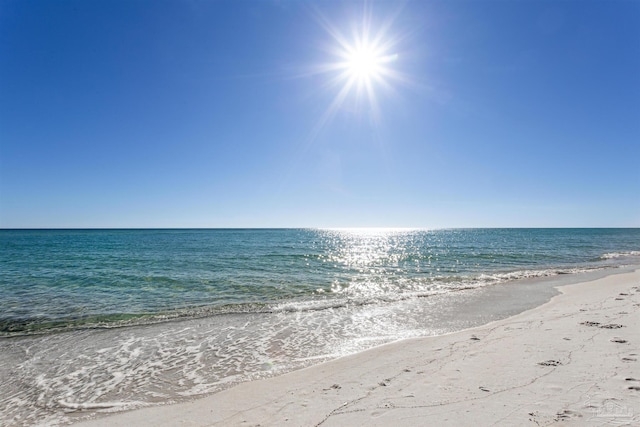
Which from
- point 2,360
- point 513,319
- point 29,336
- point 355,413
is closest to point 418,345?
point 355,413

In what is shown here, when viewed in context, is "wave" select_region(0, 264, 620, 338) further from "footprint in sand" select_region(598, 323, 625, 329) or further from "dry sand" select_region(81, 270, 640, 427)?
"footprint in sand" select_region(598, 323, 625, 329)

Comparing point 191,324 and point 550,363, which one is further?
point 191,324

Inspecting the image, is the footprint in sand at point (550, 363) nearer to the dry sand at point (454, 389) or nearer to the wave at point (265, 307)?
the dry sand at point (454, 389)

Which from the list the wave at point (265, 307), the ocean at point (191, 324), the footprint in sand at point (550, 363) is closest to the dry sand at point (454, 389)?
the footprint in sand at point (550, 363)

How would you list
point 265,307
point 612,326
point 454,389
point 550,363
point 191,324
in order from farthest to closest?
point 265,307, point 191,324, point 612,326, point 550,363, point 454,389

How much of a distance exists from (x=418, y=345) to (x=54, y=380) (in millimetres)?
9196

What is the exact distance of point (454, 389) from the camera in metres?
5.87

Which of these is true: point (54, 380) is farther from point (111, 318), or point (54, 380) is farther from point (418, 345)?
point (418, 345)

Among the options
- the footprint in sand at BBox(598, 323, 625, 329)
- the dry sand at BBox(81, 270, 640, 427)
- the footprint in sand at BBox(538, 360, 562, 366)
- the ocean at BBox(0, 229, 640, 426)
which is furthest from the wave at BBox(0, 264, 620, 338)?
the footprint in sand at BBox(538, 360, 562, 366)

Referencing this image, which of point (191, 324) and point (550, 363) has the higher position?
point (550, 363)

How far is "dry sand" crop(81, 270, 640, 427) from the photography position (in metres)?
4.99

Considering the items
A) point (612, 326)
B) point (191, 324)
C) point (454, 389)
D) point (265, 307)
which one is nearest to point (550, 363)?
point (454, 389)

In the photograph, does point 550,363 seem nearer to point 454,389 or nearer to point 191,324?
point 454,389

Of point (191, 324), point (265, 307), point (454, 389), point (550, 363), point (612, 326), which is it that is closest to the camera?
point (454, 389)
